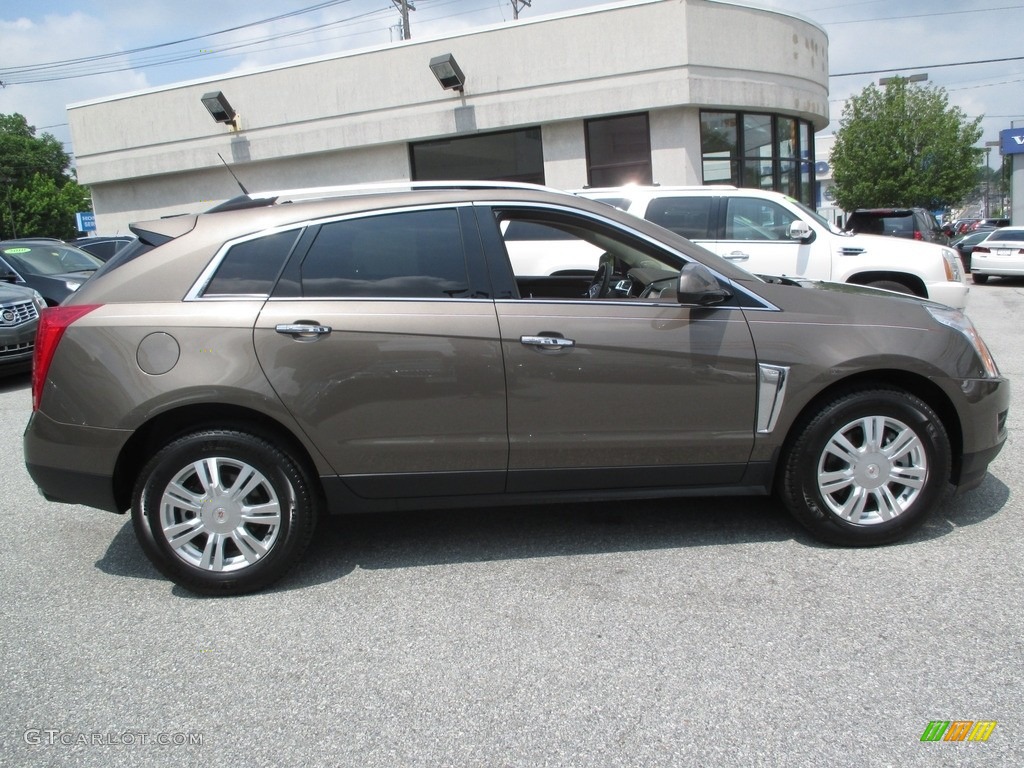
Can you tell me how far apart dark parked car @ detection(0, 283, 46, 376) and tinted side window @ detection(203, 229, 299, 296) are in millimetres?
6777

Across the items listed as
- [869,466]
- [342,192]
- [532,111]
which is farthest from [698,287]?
[532,111]

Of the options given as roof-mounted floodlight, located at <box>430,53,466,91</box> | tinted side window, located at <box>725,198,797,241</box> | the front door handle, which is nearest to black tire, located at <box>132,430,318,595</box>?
the front door handle

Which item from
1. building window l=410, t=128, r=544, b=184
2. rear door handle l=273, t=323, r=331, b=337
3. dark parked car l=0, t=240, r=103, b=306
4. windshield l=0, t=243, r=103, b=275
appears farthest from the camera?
building window l=410, t=128, r=544, b=184

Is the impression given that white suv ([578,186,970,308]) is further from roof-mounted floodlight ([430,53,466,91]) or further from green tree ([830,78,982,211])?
green tree ([830,78,982,211])

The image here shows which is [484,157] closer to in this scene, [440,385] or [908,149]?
[440,385]

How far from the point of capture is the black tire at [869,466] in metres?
3.74

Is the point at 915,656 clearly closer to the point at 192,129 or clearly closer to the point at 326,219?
the point at 326,219

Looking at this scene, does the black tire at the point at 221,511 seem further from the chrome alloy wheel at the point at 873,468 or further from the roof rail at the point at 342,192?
the chrome alloy wheel at the point at 873,468

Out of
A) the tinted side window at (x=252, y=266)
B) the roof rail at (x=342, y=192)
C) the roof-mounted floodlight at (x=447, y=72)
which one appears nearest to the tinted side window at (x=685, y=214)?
the roof rail at (x=342, y=192)

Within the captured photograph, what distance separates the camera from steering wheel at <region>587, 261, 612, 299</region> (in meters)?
4.62

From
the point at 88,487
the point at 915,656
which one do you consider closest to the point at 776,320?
the point at 915,656

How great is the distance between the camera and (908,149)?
31.2 metres

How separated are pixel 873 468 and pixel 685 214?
17.9 feet

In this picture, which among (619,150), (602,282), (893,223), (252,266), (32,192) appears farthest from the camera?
(32,192)
